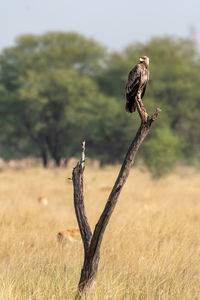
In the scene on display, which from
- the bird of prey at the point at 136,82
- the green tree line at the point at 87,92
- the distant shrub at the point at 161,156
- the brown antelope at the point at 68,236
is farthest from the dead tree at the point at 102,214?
the green tree line at the point at 87,92

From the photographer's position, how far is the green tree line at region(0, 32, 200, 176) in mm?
30203

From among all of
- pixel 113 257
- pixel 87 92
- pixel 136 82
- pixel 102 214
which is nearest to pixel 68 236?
pixel 113 257

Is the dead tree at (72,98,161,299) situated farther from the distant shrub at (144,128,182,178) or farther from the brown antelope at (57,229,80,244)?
the distant shrub at (144,128,182,178)

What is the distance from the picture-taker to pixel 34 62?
30.8m

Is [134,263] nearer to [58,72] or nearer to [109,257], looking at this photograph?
[109,257]

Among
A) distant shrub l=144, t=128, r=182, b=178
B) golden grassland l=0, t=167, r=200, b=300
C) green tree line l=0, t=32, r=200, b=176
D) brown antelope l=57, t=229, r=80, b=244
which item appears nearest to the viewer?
golden grassland l=0, t=167, r=200, b=300

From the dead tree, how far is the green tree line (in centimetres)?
2432

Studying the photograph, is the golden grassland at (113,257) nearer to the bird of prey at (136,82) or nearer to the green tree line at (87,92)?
the bird of prey at (136,82)

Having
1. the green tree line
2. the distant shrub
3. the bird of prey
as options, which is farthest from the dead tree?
the green tree line

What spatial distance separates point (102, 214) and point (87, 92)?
2678 centimetres

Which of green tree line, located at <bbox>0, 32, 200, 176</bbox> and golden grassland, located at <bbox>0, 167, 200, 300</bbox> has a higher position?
green tree line, located at <bbox>0, 32, 200, 176</bbox>

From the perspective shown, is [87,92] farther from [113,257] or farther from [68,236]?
[113,257]

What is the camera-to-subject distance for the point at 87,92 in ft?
101

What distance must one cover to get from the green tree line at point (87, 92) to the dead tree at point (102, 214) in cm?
2432
